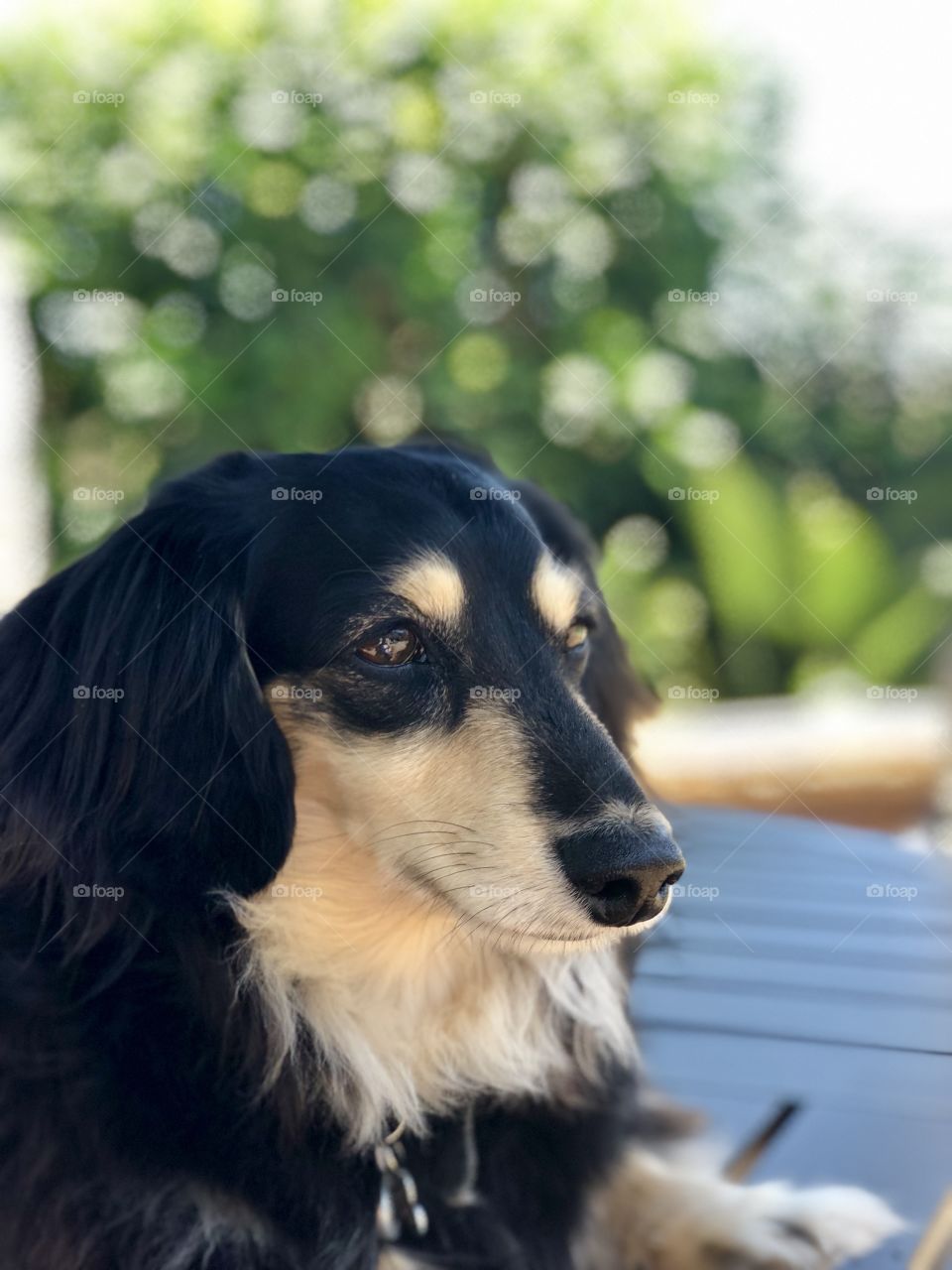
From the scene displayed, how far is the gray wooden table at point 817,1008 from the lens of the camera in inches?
68.8

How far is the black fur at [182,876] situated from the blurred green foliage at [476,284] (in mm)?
3918

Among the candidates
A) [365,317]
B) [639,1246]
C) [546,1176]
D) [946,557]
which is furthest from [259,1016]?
[946,557]

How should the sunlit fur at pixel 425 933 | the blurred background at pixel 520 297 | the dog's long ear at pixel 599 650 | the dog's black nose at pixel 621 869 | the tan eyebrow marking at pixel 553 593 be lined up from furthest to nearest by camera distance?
the blurred background at pixel 520 297 < the dog's long ear at pixel 599 650 < the tan eyebrow marking at pixel 553 593 < the sunlit fur at pixel 425 933 < the dog's black nose at pixel 621 869

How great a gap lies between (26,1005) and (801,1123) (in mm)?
1137

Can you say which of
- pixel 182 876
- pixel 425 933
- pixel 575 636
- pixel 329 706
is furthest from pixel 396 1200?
pixel 575 636

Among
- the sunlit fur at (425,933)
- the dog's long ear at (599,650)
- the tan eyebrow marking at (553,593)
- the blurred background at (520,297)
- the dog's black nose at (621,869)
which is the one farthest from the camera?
the blurred background at (520,297)

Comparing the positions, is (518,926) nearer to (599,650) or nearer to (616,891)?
(616,891)

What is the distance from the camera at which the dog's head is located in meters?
1.56

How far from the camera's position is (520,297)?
253 inches

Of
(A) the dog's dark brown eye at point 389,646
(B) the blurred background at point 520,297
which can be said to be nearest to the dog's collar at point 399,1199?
(A) the dog's dark brown eye at point 389,646

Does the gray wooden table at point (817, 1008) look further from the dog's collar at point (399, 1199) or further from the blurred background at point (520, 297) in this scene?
the blurred background at point (520, 297)

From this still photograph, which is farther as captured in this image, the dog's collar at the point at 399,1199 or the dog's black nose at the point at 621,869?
the dog's collar at the point at 399,1199

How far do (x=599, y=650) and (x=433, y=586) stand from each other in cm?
52

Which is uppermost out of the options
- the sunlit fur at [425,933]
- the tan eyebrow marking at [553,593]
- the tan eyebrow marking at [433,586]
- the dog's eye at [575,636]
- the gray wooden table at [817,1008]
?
the tan eyebrow marking at [433,586]
